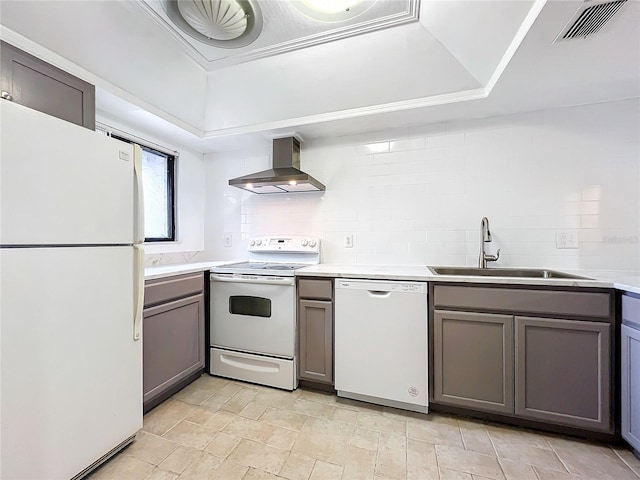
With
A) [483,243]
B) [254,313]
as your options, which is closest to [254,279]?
[254,313]

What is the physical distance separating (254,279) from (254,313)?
27 cm

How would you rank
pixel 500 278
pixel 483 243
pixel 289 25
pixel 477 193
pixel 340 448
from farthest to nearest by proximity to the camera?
1. pixel 477 193
2. pixel 483 243
3. pixel 289 25
4. pixel 500 278
5. pixel 340 448

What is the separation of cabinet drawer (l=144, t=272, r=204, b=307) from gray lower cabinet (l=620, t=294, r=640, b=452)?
267cm

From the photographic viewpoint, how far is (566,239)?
Result: 2.07 meters

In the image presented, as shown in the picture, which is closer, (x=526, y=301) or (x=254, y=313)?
(x=526, y=301)

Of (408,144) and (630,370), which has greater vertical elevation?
(408,144)

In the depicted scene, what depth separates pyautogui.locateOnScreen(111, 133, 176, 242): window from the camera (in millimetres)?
2600

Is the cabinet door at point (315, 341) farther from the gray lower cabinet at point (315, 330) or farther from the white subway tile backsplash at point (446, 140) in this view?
the white subway tile backsplash at point (446, 140)

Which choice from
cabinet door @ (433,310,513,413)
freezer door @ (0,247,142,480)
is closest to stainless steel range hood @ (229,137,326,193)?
freezer door @ (0,247,142,480)

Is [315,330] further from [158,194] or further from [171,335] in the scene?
[158,194]

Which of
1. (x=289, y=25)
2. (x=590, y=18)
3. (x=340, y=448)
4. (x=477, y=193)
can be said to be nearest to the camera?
(x=590, y=18)

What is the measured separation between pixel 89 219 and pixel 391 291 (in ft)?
5.60

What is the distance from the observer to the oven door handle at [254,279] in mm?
2132

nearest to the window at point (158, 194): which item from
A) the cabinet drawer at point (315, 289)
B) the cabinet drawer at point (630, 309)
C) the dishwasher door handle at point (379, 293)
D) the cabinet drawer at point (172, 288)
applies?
the cabinet drawer at point (172, 288)
